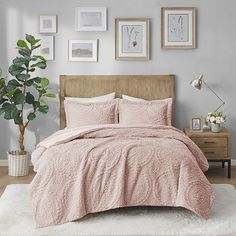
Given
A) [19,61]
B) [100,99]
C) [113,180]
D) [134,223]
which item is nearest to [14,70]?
[19,61]

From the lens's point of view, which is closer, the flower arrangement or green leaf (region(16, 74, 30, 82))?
green leaf (region(16, 74, 30, 82))

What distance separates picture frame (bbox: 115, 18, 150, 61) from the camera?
6.51m

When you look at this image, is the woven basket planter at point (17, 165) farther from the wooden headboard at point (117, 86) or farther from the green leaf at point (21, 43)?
the green leaf at point (21, 43)

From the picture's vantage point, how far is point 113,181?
14.5ft

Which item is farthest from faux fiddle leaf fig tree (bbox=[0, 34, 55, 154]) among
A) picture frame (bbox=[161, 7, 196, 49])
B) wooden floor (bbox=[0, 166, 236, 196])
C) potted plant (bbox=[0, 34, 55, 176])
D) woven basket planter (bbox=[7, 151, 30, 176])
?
picture frame (bbox=[161, 7, 196, 49])

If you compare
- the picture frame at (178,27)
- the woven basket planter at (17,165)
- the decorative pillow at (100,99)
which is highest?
the picture frame at (178,27)

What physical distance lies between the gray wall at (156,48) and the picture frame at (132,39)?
0.07 meters

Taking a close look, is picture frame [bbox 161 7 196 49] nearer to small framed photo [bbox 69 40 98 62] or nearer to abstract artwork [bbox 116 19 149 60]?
abstract artwork [bbox 116 19 149 60]

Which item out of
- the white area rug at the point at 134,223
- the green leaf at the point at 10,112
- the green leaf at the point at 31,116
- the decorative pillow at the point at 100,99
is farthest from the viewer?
the decorative pillow at the point at 100,99

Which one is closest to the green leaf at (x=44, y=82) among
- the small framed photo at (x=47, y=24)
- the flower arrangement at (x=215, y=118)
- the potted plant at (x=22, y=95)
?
the potted plant at (x=22, y=95)

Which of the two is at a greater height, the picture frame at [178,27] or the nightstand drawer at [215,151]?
the picture frame at [178,27]

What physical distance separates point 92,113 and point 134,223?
2.14m

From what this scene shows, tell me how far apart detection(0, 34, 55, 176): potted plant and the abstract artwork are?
0.95 meters

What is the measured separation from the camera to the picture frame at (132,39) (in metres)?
6.51
